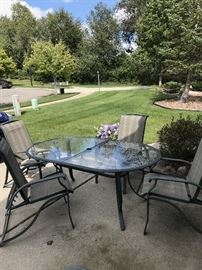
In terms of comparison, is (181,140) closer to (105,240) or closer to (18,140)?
(105,240)

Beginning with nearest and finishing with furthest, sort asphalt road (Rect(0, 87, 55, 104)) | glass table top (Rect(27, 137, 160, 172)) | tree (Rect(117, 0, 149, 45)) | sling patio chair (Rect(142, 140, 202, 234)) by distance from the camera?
sling patio chair (Rect(142, 140, 202, 234))
glass table top (Rect(27, 137, 160, 172))
asphalt road (Rect(0, 87, 55, 104))
tree (Rect(117, 0, 149, 45))

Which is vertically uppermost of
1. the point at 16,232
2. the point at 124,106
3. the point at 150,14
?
the point at 150,14

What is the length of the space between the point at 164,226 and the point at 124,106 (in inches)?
392

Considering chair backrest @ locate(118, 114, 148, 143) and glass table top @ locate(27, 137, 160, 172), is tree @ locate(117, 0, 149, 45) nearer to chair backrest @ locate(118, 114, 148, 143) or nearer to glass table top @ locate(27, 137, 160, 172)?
chair backrest @ locate(118, 114, 148, 143)

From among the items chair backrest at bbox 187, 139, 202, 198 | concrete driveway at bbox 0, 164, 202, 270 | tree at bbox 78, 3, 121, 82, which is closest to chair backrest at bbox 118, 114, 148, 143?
concrete driveway at bbox 0, 164, 202, 270

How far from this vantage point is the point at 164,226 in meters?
3.44

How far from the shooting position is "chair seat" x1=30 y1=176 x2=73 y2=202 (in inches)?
138

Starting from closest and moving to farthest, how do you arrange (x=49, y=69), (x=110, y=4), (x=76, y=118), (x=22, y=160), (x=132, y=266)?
(x=132, y=266) → (x=22, y=160) → (x=76, y=118) → (x=49, y=69) → (x=110, y=4)

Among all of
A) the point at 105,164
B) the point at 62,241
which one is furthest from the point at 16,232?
the point at 105,164

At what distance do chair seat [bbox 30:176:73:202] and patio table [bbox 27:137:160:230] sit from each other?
0.27m

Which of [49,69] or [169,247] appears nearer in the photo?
[169,247]

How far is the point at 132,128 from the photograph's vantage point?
5.14 m

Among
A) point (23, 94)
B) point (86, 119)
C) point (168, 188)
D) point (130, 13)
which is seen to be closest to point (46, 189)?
point (168, 188)

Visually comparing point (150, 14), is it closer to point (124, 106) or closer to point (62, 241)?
Answer: point (124, 106)
